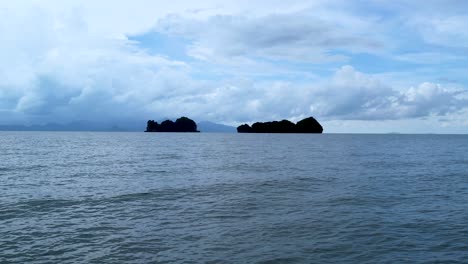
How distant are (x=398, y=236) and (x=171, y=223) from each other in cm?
1258

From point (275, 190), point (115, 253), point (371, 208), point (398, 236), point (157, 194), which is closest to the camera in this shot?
point (115, 253)

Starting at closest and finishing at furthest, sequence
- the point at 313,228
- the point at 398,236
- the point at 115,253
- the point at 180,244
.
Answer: the point at 115,253 < the point at 180,244 < the point at 398,236 < the point at 313,228

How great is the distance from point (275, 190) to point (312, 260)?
718 inches

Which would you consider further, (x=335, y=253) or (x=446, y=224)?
(x=446, y=224)

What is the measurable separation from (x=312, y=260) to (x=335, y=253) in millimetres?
1570

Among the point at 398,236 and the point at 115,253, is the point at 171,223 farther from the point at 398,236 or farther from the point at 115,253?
the point at 398,236

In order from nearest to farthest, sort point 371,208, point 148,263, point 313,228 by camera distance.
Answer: point 148,263 < point 313,228 < point 371,208

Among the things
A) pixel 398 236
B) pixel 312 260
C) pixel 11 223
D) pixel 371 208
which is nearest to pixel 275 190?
pixel 371 208

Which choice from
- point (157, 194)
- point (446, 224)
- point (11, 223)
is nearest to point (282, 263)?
point (446, 224)

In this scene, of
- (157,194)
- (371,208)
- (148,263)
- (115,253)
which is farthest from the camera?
(157,194)

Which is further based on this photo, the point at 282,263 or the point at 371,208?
the point at 371,208

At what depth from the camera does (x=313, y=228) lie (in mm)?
20969

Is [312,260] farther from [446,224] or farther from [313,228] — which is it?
[446,224]

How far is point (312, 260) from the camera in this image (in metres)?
16.0
